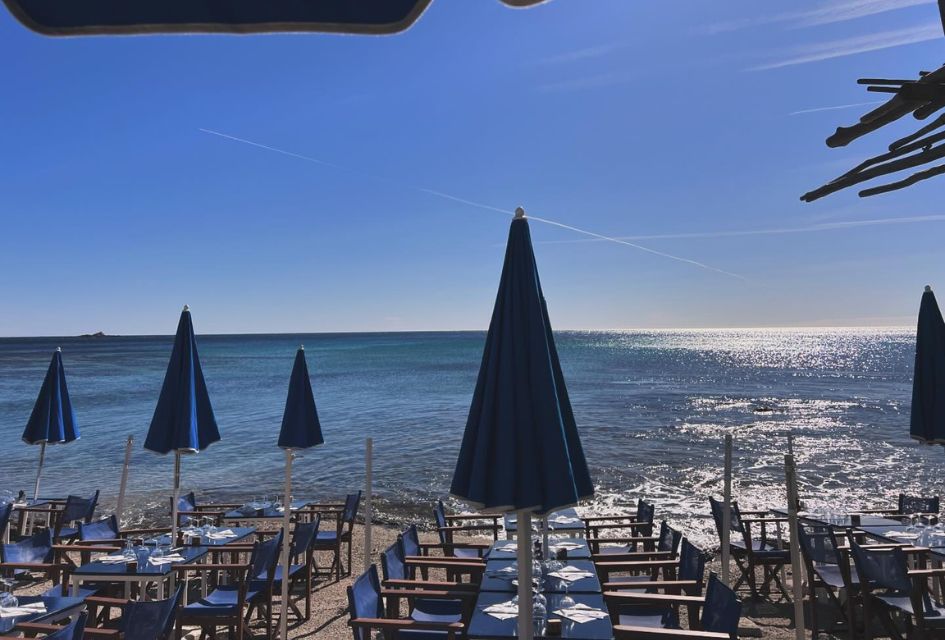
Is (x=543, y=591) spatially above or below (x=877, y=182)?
below

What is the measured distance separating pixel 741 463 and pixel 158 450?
17120 mm

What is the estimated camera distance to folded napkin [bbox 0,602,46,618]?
4.52m

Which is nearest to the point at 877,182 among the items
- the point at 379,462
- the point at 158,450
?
the point at 158,450

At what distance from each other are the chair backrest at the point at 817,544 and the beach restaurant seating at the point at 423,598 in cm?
376

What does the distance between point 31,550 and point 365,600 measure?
442 cm

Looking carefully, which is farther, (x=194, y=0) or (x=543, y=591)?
(x=543, y=591)

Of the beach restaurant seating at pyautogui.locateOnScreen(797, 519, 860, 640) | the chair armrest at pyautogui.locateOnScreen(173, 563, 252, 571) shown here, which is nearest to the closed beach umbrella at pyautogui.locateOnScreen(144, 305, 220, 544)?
the chair armrest at pyautogui.locateOnScreen(173, 563, 252, 571)

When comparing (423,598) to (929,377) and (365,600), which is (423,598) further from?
(929,377)

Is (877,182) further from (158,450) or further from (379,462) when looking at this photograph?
(379,462)

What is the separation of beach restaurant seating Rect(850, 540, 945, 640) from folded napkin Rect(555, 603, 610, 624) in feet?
9.39

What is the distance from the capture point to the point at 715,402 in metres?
35.8

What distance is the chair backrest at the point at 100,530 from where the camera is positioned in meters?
6.89

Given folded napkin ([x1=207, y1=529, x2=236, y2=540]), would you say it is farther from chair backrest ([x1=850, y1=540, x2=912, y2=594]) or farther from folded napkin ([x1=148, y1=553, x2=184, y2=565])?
chair backrest ([x1=850, y1=540, x2=912, y2=594])

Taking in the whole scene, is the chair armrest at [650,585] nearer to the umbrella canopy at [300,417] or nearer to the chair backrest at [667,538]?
the chair backrest at [667,538]
